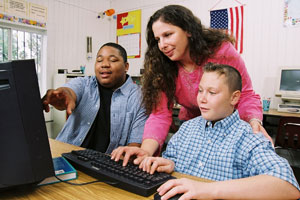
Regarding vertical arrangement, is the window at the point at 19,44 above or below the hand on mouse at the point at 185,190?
above

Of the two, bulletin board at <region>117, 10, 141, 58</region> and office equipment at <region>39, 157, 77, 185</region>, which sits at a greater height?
bulletin board at <region>117, 10, 141, 58</region>

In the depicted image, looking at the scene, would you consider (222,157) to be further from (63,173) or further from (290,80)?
(290,80)

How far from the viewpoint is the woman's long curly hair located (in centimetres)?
124

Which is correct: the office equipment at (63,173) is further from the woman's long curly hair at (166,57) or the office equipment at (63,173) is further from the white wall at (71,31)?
the white wall at (71,31)

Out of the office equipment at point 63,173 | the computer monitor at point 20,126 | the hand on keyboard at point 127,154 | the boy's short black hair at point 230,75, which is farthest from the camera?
the boy's short black hair at point 230,75

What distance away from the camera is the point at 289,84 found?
3029mm

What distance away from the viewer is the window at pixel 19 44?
370 cm

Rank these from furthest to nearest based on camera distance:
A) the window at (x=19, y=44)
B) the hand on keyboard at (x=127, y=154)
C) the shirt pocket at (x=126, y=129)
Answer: the window at (x=19, y=44), the shirt pocket at (x=126, y=129), the hand on keyboard at (x=127, y=154)

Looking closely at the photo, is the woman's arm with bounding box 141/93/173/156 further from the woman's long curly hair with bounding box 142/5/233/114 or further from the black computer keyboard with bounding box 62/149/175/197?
the black computer keyboard with bounding box 62/149/175/197

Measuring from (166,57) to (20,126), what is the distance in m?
0.96

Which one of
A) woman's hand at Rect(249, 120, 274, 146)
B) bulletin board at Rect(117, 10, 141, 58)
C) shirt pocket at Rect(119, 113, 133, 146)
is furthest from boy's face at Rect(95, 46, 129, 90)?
bulletin board at Rect(117, 10, 141, 58)

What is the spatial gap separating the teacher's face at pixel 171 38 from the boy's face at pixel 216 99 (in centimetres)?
24

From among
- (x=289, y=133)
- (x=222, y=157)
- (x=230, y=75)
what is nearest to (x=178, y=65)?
(x=230, y=75)

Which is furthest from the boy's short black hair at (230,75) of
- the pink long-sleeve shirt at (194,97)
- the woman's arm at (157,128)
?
the woman's arm at (157,128)
